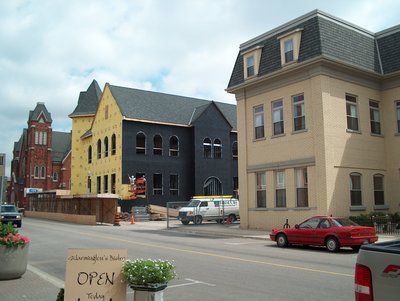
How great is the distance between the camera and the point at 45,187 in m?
83.1

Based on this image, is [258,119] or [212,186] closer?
[258,119]

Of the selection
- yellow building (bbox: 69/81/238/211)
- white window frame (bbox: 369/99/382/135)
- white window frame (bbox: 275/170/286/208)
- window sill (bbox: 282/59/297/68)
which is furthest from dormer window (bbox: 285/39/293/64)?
yellow building (bbox: 69/81/238/211)

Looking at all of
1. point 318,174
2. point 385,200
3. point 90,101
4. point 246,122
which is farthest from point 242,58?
point 90,101

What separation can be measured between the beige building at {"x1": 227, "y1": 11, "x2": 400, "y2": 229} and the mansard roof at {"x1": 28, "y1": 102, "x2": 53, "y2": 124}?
64.9 m

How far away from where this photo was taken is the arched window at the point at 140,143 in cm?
4512

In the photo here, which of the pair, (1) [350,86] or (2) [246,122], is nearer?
(1) [350,86]

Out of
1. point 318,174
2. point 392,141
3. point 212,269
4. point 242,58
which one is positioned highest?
point 242,58

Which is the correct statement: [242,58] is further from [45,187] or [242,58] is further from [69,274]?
[45,187]

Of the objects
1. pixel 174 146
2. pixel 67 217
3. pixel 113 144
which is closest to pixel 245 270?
pixel 67 217

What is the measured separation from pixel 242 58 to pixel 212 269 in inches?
768

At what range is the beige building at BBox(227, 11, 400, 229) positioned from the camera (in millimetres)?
23672

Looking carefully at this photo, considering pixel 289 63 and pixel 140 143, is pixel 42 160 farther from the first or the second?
pixel 289 63

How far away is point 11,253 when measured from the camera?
10273 millimetres

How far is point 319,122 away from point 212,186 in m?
26.5
